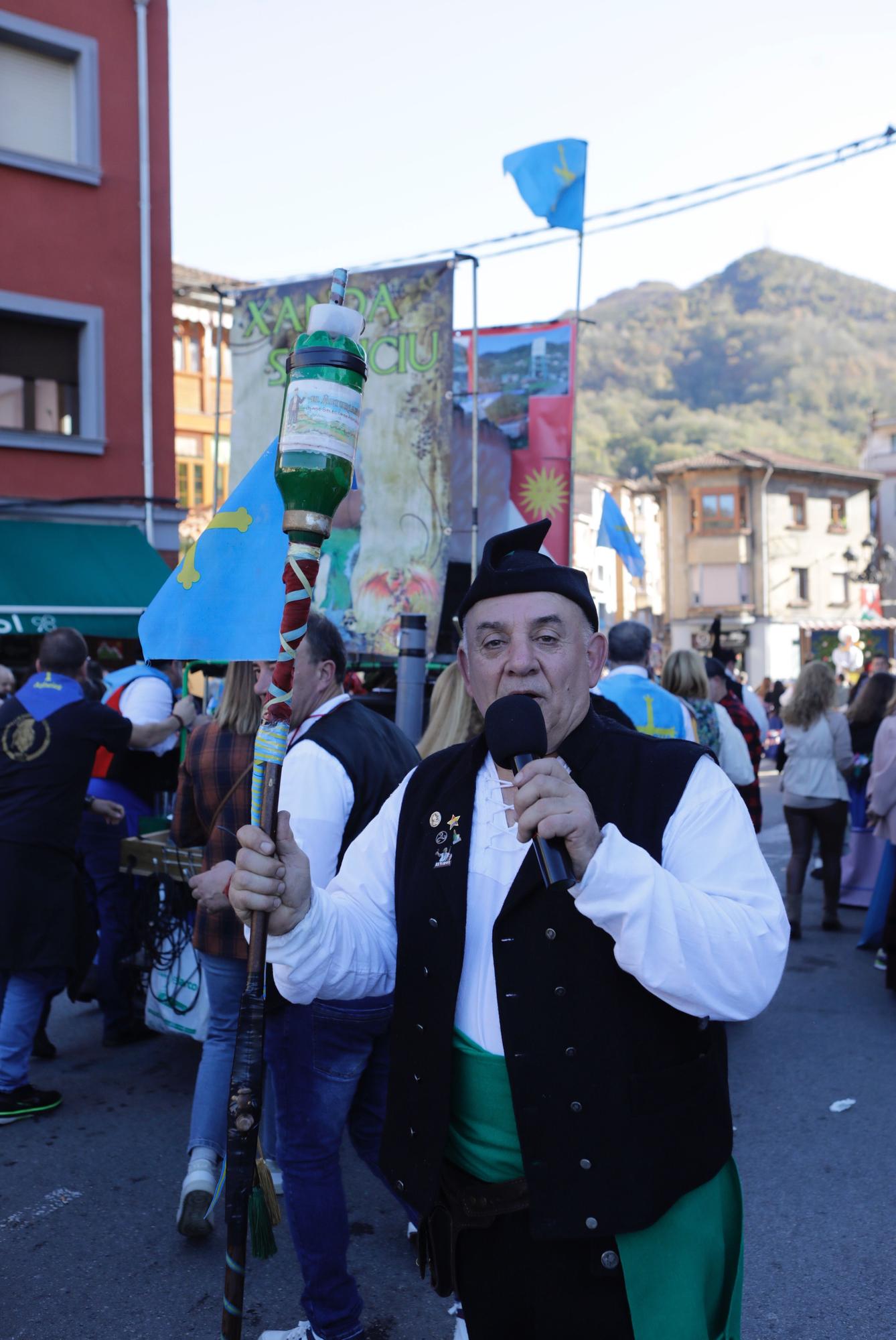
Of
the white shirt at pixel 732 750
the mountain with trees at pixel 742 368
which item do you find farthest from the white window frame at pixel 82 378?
the mountain with trees at pixel 742 368

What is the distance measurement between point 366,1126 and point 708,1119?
69.4 inches

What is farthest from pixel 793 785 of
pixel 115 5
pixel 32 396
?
pixel 115 5

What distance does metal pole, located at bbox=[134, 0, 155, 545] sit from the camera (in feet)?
42.9

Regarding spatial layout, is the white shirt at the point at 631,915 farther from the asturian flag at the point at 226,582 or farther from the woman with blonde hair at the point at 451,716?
the woman with blonde hair at the point at 451,716

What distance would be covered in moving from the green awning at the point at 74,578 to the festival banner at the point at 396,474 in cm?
383

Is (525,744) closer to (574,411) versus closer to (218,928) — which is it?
(218,928)

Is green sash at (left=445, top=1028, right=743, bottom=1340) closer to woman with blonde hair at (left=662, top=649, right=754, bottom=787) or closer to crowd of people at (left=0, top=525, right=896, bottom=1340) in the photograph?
crowd of people at (left=0, top=525, right=896, bottom=1340)

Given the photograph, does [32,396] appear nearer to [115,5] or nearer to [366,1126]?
[115,5]

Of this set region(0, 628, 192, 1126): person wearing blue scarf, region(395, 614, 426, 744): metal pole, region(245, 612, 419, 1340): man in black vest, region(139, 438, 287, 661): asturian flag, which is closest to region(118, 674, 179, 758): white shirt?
region(0, 628, 192, 1126): person wearing blue scarf

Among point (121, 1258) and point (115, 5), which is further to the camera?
point (115, 5)

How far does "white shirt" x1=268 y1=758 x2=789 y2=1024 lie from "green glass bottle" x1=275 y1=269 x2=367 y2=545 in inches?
25.9

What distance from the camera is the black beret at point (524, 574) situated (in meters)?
2.09

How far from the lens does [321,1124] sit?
10.7 feet

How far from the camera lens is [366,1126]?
3.47m
